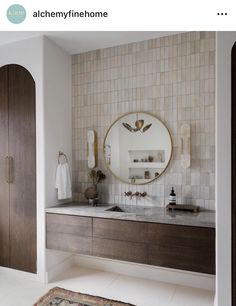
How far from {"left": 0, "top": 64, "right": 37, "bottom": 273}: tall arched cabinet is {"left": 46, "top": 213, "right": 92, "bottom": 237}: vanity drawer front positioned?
8.8 inches

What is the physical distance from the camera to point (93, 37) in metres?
2.69

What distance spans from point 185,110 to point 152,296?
1.87 m

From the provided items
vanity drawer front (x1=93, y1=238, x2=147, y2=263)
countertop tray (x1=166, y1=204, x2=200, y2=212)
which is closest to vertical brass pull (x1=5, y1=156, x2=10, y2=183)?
vanity drawer front (x1=93, y1=238, x2=147, y2=263)

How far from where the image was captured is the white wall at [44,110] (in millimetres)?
2627

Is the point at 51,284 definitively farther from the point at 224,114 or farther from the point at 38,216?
the point at 224,114

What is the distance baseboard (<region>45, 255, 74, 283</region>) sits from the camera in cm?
263

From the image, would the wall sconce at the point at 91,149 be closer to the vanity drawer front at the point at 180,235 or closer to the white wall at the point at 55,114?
the white wall at the point at 55,114

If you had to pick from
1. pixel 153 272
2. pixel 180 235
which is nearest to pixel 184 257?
pixel 180 235

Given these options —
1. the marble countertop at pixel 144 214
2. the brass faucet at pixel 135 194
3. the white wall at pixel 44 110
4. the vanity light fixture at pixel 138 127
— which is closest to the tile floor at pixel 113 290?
the white wall at pixel 44 110

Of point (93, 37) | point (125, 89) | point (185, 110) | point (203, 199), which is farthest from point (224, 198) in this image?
point (93, 37)

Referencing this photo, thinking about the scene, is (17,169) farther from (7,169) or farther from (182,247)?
(182,247)

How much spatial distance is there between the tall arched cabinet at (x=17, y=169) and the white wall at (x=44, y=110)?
8cm

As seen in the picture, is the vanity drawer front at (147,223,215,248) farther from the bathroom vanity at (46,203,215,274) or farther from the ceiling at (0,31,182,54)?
the ceiling at (0,31,182,54)

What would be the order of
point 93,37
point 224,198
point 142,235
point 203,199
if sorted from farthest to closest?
point 93,37, point 203,199, point 142,235, point 224,198
